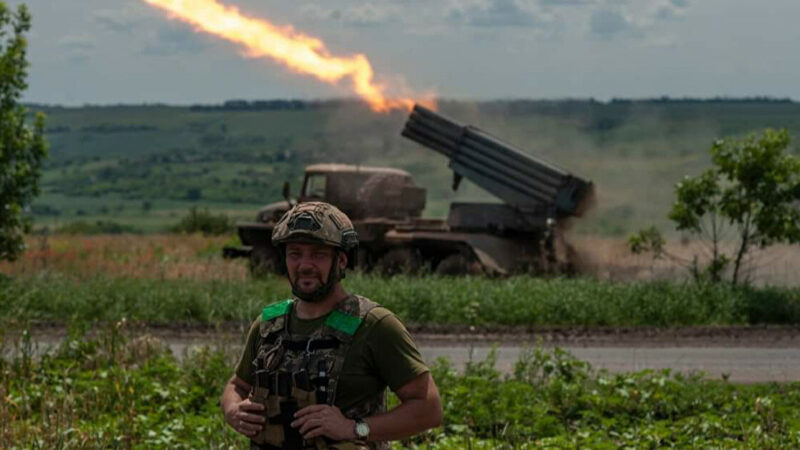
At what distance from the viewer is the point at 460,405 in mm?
11719

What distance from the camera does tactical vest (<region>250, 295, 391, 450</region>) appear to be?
5.37 meters

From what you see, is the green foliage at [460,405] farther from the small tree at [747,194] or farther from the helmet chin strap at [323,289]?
the small tree at [747,194]

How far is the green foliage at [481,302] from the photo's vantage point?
67.3 ft

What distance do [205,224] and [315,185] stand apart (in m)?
21.2

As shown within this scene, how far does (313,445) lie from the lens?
5387 mm

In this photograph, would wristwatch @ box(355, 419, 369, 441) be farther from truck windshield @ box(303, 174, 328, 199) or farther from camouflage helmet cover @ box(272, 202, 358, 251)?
truck windshield @ box(303, 174, 328, 199)

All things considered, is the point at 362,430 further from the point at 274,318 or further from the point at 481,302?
the point at 481,302

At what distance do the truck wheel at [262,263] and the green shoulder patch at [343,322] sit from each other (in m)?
20.5

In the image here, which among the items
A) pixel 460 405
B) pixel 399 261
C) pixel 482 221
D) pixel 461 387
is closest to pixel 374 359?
pixel 460 405

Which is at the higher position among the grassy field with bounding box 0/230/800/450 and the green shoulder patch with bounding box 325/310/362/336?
the green shoulder patch with bounding box 325/310/362/336

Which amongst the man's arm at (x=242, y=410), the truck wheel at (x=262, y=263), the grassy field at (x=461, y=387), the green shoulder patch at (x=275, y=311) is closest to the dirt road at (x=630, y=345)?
the grassy field at (x=461, y=387)

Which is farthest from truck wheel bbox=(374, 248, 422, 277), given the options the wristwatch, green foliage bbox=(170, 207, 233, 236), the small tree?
green foliage bbox=(170, 207, 233, 236)

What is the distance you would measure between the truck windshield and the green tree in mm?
5561

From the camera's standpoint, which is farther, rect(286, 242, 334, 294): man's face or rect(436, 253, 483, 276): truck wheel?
rect(436, 253, 483, 276): truck wheel
